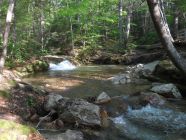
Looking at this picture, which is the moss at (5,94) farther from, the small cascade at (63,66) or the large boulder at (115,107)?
the small cascade at (63,66)

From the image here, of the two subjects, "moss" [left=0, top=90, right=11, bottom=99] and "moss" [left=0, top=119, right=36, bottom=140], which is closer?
"moss" [left=0, top=119, right=36, bottom=140]

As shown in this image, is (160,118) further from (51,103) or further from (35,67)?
(35,67)

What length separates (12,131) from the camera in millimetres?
6332

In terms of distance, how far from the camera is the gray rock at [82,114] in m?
8.54

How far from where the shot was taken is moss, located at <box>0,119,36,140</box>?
6.15 meters

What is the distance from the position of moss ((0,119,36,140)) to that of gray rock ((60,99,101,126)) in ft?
6.57

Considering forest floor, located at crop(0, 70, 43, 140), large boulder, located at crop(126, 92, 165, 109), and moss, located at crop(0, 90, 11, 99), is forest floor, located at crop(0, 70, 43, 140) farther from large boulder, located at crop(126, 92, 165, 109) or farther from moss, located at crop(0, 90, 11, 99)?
large boulder, located at crop(126, 92, 165, 109)

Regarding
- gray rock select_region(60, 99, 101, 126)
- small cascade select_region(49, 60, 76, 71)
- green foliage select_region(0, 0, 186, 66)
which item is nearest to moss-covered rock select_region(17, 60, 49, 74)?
green foliage select_region(0, 0, 186, 66)

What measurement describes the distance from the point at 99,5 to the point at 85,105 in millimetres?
25426

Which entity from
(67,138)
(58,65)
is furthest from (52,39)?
(67,138)

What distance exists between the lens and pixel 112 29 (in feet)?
120

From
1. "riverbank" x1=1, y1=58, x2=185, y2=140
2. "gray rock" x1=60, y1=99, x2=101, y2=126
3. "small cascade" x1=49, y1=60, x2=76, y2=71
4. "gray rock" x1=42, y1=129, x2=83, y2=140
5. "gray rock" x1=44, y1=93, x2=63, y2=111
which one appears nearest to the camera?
"gray rock" x1=42, y1=129, x2=83, y2=140

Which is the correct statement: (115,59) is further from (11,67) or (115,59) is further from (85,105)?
(85,105)

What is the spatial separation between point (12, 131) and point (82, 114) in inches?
110
